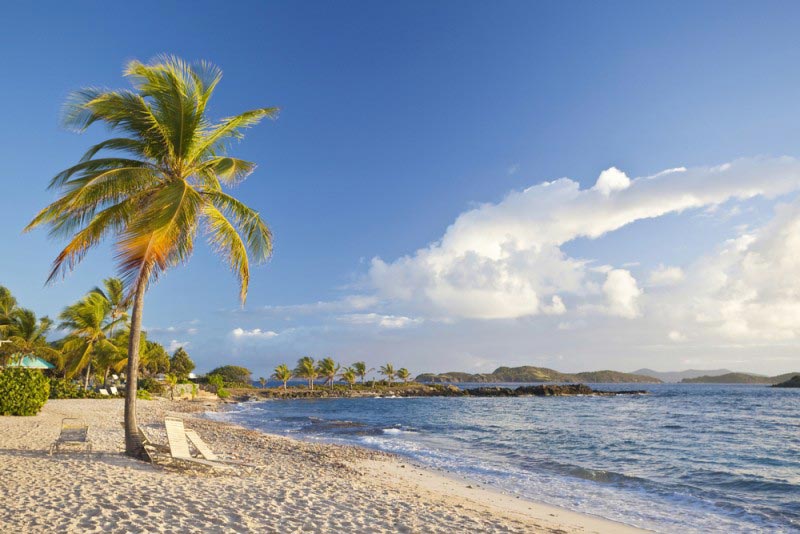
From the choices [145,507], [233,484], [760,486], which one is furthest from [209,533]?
[760,486]

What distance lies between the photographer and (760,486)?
15.1 m

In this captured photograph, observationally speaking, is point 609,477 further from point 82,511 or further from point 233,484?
point 82,511

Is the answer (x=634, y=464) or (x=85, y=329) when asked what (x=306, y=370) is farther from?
(x=634, y=464)

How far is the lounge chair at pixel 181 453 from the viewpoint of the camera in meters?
10.7

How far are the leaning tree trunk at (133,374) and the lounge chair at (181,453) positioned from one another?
31.3 inches

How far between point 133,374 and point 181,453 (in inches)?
88.7

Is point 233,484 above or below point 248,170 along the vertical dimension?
below

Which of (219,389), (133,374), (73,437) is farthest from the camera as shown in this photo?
(219,389)

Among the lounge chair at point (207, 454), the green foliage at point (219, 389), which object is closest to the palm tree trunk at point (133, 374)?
the lounge chair at point (207, 454)

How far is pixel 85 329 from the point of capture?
37688 millimetres

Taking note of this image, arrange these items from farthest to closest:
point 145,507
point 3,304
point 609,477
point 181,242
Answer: point 3,304
point 609,477
point 181,242
point 145,507

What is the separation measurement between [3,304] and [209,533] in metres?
50.6

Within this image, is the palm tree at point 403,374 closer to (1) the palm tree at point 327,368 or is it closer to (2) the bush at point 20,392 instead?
(1) the palm tree at point 327,368

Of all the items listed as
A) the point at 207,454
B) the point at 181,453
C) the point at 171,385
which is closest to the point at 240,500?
the point at 181,453
